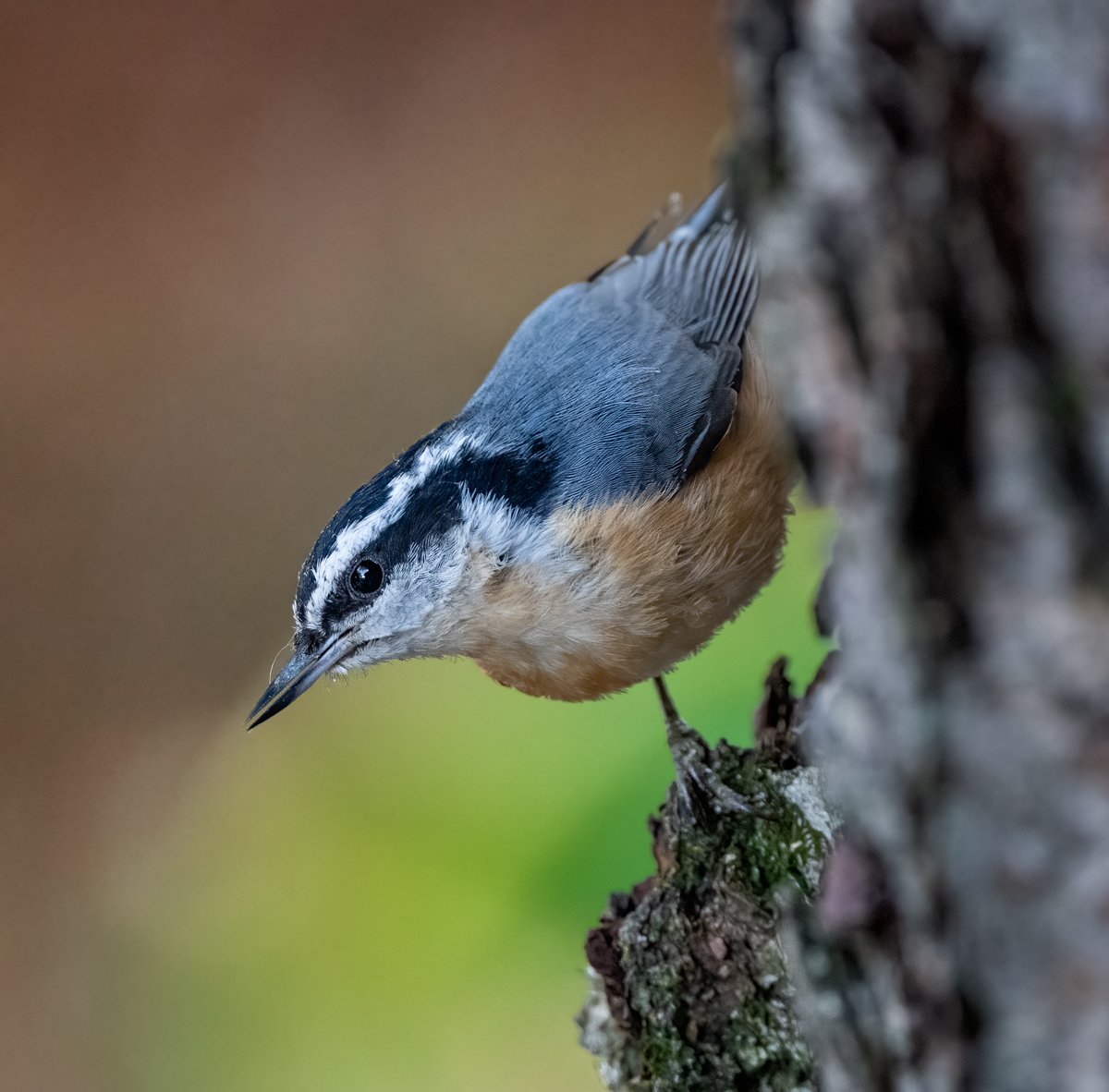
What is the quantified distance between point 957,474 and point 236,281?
2.97 metres

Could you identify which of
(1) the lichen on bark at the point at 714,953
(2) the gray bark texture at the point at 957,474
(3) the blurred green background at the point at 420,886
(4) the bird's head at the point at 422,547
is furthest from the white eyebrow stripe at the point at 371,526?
(2) the gray bark texture at the point at 957,474

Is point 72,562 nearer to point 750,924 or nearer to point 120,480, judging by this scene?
point 120,480

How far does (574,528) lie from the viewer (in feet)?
3.75

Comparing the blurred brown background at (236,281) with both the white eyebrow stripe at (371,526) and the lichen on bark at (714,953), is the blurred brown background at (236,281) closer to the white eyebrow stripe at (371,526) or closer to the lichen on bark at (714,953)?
the white eyebrow stripe at (371,526)

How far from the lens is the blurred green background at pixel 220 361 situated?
7.88ft

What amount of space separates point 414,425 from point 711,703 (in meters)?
1.48

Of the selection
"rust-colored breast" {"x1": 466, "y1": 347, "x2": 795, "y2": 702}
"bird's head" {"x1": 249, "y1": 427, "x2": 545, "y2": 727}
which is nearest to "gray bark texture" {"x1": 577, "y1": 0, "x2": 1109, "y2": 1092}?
"rust-colored breast" {"x1": 466, "y1": 347, "x2": 795, "y2": 702}

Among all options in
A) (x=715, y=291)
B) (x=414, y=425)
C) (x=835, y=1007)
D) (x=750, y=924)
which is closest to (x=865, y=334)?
(x=835, y=1007)

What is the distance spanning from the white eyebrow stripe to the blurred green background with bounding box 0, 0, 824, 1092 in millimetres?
978

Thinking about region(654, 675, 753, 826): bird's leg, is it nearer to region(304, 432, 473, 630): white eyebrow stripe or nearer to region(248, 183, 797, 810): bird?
region(248, 183, 797, 810): bird

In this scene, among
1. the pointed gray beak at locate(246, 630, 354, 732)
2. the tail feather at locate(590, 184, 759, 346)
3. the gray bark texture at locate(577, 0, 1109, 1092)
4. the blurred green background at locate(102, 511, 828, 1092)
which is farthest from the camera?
the blurred green background at locate(102, 511, 828, 1092)

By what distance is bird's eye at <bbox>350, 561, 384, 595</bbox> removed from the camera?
1.23 m

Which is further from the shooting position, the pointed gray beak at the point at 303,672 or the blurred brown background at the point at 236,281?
the blurred brown background at the point at 236,281

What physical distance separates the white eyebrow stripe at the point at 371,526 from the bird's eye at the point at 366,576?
0.01 meters
